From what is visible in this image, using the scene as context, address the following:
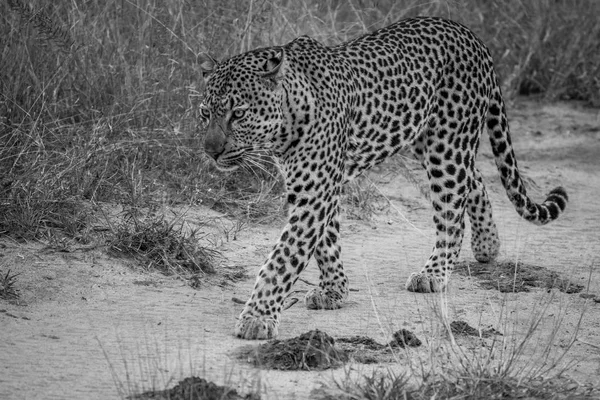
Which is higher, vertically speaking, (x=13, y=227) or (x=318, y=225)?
(x=318, y=225)

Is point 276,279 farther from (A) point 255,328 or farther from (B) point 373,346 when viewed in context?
(B) point 373,346

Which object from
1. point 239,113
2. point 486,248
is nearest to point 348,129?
point 239,113

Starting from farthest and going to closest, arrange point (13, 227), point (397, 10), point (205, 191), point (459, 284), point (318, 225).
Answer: point (397, 10)
point (205, 191)
point (459, 284)
point (13, 227)
point (318, 225)

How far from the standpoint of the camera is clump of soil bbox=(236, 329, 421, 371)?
5910 mm

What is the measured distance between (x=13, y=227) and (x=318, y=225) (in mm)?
2188

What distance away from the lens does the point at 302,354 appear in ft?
19.5

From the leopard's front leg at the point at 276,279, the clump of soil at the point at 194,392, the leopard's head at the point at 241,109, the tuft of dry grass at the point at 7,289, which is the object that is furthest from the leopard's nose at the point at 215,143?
the clump of soil at the point at 194,392

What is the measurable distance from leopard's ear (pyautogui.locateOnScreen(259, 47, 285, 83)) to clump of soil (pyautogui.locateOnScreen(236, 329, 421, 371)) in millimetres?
1541

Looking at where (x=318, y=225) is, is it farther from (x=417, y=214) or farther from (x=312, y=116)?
(x=417, y=214)

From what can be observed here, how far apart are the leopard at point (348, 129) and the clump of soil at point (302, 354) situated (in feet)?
1.23

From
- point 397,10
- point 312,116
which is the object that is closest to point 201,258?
point 312,116

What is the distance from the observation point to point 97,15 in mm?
9719

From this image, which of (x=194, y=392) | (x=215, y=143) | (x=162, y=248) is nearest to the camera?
(x=194, y=392)

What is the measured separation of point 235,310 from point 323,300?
22.7 inches
